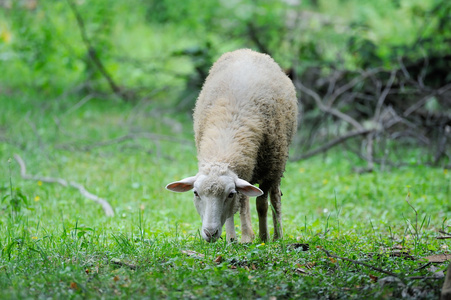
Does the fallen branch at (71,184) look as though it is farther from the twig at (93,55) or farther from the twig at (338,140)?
the twig at (93,55)

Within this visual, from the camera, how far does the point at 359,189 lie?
7.98 metres

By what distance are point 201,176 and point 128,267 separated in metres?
Answer: 1.18

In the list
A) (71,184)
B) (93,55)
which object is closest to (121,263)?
(71,184)

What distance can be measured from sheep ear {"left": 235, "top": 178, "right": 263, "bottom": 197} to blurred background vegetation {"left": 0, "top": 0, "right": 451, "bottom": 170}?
5819 millimetres

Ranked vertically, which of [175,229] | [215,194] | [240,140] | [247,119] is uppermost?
[247,119]

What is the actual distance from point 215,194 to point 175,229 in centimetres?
137

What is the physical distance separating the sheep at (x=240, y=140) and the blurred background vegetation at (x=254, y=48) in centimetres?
488

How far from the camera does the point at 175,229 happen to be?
6082mm

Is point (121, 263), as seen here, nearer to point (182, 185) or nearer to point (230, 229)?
point (182, 185)

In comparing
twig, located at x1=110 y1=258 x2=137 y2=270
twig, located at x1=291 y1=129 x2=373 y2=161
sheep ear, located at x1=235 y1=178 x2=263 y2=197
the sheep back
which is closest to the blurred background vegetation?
twig, located at x1=291 y1=129 x2=373 y2=161

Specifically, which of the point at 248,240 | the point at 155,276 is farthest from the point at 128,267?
the point at 248,240

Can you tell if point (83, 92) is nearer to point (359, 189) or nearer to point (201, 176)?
point (359, 189)

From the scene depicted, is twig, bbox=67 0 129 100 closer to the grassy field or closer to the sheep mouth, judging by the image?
the grassy field

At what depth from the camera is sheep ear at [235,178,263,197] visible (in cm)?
504
